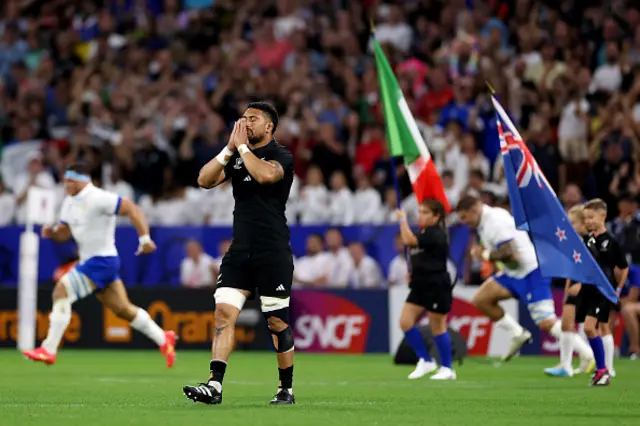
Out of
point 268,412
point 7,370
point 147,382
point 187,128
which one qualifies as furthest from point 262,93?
point 268,412

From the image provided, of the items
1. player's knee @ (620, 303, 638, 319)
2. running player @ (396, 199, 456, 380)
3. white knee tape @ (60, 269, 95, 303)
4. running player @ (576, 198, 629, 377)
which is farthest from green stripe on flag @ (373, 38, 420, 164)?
player's knee @ (620, 303, 638, 319)

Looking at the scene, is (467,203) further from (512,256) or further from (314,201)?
(314,201)

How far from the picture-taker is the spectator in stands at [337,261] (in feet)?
75.5

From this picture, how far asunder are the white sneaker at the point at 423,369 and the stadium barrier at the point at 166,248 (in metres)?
5.22

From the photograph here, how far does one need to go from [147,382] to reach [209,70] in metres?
14.2

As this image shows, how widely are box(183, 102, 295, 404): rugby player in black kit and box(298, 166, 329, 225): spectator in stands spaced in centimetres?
1196

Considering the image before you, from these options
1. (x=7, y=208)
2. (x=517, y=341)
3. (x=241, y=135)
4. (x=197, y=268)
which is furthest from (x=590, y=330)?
(x=7, y=208)

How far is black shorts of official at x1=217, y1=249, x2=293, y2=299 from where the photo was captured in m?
11.4

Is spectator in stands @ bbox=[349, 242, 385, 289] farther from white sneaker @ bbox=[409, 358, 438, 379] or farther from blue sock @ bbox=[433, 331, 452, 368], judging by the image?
blue sock @ bbox=[433, 331, 452, 368]

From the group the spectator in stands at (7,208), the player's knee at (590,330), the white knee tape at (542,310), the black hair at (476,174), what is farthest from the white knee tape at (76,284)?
the spectator in stands at (7,208)

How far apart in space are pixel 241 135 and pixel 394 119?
672 centimetres

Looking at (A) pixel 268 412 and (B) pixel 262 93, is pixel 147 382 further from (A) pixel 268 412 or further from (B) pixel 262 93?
(B) pixel 262 93

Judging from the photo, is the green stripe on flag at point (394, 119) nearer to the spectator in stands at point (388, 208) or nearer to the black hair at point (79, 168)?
the black hair at point (79, 168)

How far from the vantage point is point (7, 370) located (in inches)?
690
